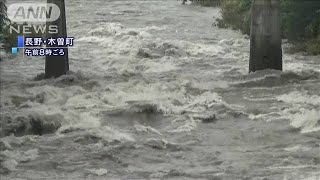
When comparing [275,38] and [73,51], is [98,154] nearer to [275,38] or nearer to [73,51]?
[275,38]

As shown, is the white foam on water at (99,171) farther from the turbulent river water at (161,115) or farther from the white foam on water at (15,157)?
the white foam on water at (15,157)

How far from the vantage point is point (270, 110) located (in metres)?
11.1

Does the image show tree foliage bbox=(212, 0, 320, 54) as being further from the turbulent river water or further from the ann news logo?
the ann news logo

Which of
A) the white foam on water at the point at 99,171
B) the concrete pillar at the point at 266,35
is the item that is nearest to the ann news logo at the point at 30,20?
the concrete pillar at the point at 266,35

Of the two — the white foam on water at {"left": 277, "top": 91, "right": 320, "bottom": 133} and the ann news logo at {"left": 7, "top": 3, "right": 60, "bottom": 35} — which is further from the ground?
the ann news logo at {"left": 7, "top": 3, "right": 60, "bottom": 35}

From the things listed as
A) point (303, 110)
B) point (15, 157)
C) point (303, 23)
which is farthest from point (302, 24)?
point (15, 157)

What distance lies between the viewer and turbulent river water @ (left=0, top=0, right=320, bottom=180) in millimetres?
7961

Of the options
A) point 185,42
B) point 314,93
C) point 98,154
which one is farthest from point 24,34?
point 98,154

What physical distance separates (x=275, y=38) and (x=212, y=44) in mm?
6058

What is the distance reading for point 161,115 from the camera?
11.0 m

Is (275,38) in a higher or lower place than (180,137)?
higher

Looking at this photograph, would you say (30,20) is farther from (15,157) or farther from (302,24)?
(15,157)

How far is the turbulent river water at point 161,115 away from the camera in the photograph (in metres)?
7.96
